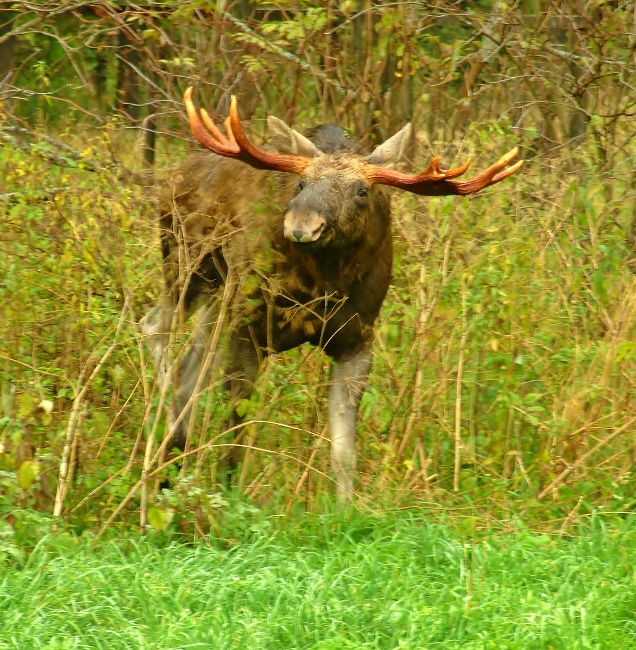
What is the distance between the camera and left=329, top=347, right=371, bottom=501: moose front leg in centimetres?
668

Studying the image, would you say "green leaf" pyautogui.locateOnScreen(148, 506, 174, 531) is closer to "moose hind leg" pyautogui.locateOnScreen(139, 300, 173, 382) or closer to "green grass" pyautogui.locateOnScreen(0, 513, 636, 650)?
"green grass" pyautogui.locateOnScreen(0, 513, 636, 650)

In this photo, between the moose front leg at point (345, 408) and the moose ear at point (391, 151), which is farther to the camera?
the moose ear at point (391, 151)

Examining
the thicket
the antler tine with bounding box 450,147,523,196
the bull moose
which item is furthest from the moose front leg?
the antler tine with bounding box 450,147,523,196

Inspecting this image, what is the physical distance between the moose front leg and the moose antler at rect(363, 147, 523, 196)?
3.46ft

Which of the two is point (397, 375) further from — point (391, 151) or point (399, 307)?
point (391, 151)

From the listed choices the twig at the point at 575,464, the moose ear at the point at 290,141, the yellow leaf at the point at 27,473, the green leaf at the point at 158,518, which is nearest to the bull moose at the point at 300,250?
the moose ear at the point at 290,141

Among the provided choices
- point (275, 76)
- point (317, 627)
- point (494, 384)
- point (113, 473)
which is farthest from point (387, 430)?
point (275, 76)

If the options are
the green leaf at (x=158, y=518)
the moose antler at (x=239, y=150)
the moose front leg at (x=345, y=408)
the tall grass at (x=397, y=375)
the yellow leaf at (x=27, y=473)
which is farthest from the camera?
the moose front leg at (x=345, y=408)

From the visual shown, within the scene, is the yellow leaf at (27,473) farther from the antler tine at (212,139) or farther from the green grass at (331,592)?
the antler tine at (212,139)

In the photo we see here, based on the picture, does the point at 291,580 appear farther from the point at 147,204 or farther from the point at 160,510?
the point at 147,204

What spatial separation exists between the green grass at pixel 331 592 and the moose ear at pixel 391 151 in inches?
84.7

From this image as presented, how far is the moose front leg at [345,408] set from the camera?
6684 mm

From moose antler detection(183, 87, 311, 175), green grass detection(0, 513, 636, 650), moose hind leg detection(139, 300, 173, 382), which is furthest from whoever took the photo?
moose antler detection(183, 87, 311, 175)

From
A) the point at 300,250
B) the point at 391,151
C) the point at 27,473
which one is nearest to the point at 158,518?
the point at 27,473
